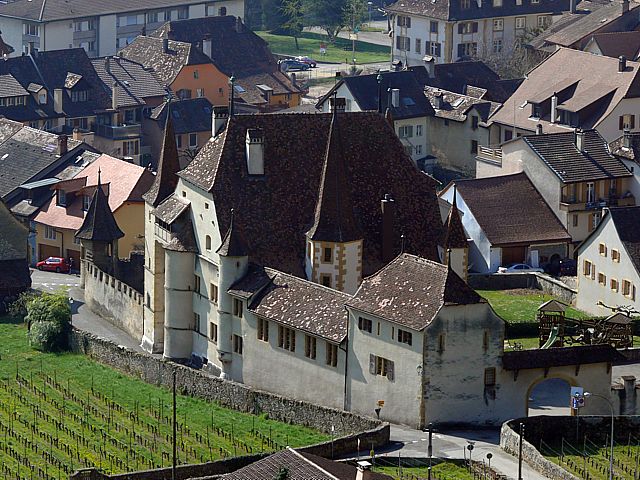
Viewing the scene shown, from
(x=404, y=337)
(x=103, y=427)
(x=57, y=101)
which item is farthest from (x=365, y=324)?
(x=57, y=101)

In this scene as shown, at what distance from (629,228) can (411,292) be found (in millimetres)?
24412

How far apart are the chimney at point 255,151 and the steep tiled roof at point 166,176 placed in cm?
800

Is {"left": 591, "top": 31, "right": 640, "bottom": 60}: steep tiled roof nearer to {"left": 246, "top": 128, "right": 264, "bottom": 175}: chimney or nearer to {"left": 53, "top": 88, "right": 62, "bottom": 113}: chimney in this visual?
{"left": 53, "top": 88, "right": 62, "bottom": 113}: chimney

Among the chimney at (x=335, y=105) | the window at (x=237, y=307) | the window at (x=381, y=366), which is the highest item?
the chimney at (x=335, y=105)

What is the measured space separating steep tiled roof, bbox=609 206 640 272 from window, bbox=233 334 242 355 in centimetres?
2316

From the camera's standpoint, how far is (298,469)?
89.1m

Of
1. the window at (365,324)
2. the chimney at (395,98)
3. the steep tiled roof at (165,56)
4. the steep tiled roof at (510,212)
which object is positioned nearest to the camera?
the window at (365,324)

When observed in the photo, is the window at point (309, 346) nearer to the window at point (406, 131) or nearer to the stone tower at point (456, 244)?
the stone tower at point (456, 244)

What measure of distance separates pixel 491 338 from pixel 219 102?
85958 mm

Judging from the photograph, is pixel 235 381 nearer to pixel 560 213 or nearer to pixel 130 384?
pixel 130 384

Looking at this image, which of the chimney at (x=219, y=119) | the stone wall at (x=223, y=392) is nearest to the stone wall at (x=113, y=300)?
the stone wall at (x=223, y=392)

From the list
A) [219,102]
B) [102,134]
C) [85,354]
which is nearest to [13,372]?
[85,354]

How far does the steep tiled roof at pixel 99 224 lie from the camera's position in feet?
451

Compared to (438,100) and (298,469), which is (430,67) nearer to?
(438,100)
